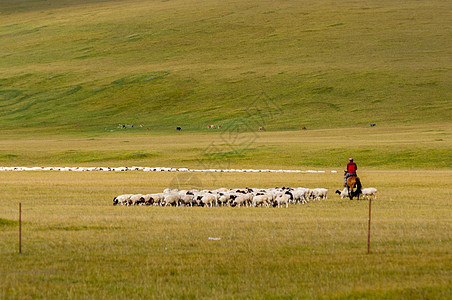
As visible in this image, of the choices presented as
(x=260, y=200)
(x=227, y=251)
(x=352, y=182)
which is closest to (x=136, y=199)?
(x=260, y=200)

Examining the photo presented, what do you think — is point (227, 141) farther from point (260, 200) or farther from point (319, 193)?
point (260, 200)

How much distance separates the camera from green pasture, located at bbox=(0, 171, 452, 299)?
33.6 feet

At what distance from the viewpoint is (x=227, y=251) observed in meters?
13.3

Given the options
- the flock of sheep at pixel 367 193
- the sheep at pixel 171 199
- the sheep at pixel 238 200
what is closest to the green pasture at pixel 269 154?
the flock of sheep at pixel 367 193

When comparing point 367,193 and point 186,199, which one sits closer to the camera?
point 186,199

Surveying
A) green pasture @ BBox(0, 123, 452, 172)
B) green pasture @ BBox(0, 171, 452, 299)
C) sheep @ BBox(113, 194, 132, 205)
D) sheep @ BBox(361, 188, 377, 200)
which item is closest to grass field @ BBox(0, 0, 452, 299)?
green pasture @ BBox(0, 171, 452, 299)

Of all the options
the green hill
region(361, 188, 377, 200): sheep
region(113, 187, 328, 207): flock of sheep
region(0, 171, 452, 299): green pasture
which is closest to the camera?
region(0, 171, 452, 299): green pasture

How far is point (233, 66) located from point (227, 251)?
115 m

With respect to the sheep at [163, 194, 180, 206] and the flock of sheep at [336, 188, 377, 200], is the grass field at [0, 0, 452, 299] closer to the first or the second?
the flock of sheep at [336, 188, 377, 200]

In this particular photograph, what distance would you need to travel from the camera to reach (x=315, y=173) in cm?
3981

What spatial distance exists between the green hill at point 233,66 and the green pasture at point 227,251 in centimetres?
6778

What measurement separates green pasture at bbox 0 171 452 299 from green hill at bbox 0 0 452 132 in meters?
67.8

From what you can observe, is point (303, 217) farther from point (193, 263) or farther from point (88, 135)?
point (88, 135)

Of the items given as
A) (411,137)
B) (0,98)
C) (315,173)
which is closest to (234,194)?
(315,173)
